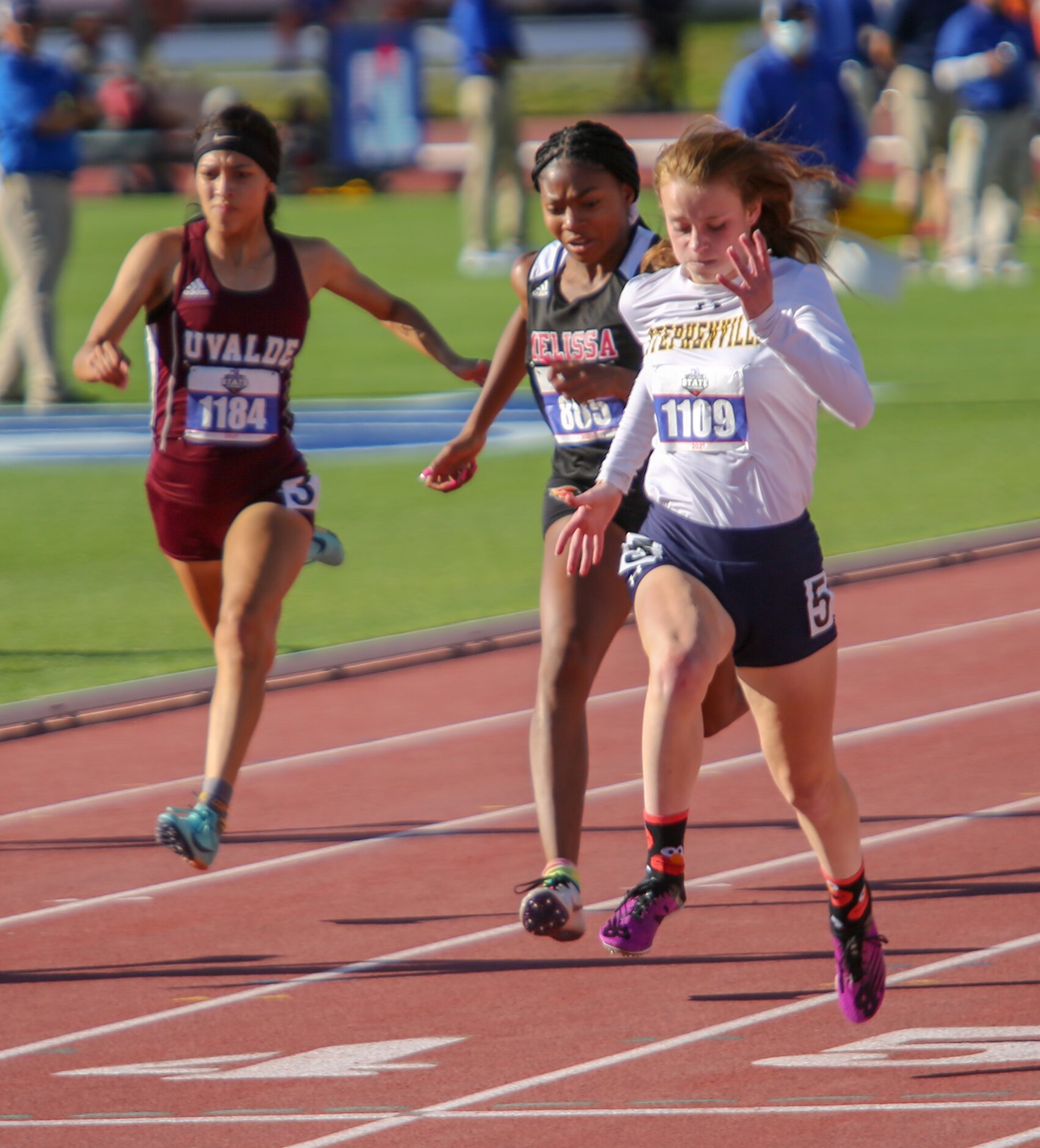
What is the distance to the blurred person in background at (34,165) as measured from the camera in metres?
13.6

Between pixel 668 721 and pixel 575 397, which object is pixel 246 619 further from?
pixel 668 721

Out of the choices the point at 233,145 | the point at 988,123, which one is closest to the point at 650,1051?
the point at 233,145

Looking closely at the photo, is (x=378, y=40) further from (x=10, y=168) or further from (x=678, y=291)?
(x=678, y=291)

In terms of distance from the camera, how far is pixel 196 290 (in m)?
6.30

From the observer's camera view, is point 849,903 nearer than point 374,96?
Yes

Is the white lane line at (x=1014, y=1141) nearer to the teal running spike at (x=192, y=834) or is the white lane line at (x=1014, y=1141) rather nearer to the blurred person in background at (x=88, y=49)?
the teal running spike at (x=192, y=834)

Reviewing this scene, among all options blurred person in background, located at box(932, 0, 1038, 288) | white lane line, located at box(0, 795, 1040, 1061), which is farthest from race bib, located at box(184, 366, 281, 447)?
blurred person in background, located at box(932, 0, 1038, 288)

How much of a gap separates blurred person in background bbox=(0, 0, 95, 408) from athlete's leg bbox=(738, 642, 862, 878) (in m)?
9.57

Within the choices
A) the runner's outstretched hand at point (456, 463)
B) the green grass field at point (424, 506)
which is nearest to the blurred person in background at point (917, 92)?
the green grass field at point (424, 506)

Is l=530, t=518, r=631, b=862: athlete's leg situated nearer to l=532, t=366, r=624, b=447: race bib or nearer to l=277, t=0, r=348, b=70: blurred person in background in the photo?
l=532, t=366, r=624, b=447: race bib

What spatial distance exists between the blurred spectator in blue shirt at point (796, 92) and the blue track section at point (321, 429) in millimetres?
2531

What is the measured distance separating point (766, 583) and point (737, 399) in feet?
1.32

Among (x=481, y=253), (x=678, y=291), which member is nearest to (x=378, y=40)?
(x=481, y=253)

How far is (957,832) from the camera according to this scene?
667cm
